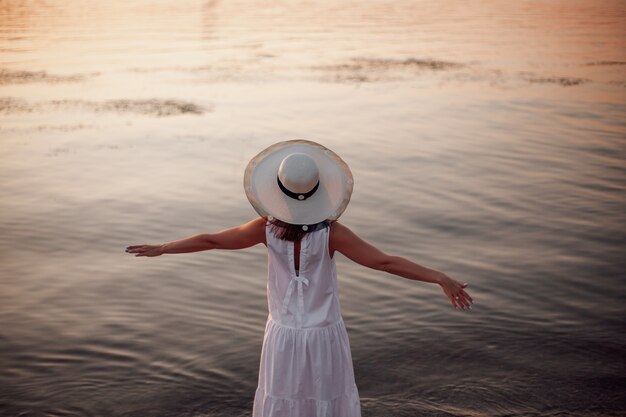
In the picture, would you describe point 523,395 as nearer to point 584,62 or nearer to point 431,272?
point 431,272

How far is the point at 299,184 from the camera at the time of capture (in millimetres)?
4254

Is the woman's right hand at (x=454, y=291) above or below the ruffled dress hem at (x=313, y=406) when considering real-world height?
above

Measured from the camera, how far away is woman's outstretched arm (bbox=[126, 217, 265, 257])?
4.49 metres

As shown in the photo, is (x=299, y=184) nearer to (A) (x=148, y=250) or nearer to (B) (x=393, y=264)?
(B) (x=393, y=264)

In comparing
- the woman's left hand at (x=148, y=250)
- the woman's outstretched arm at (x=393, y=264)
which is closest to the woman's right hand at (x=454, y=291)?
the woman's outstretched arm at (x=393, y=264)

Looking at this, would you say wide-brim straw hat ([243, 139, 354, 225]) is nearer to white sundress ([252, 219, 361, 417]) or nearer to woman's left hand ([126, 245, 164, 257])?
white sundress ([252, 219, 361, 417])

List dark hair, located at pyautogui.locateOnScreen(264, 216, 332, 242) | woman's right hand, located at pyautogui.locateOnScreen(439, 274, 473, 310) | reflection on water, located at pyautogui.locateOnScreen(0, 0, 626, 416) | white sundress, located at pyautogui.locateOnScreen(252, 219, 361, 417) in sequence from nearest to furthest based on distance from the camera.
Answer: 1. woman's right hand, located at pyautogui.locateOnScreen(439, 274, 473, 310)
2. dark hair, located at pyautogui.locateOnScreen(264, 216, 332, 242)
3. white sundress, located at pyautogui.locateOnScreen(252, 219, 361, 417)
4. reflection on water, located at pyautogui.locateOnScreen(0, 0, 626, 416)

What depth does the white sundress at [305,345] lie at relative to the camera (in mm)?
4535

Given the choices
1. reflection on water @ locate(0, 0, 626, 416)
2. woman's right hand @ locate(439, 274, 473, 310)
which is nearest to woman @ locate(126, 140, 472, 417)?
woman's right hand @ locate(439, 274, 473, 310)

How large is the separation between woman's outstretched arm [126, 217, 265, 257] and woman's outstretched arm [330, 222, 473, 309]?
0.39 m

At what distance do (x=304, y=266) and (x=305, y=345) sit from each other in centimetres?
42

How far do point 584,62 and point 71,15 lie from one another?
1813 cm

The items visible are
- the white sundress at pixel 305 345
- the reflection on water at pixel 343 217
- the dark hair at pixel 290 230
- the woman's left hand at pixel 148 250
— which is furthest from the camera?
the reflection on water at pixel 343 217

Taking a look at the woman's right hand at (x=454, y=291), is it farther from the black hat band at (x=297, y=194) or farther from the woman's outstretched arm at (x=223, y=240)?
the woman's outstretched arm at (x=223, y=240)
